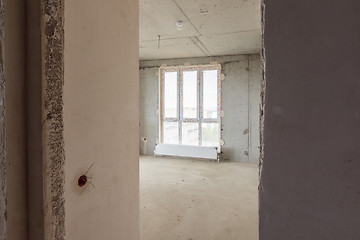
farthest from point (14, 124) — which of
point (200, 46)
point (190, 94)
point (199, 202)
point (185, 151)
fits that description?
point (190, 94)

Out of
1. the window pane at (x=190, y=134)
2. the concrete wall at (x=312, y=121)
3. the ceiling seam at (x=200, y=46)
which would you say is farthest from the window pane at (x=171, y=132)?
the concrete wall at (x=312, y=121)

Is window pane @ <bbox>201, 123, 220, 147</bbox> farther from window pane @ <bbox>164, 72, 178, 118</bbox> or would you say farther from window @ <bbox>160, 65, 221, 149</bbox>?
window pane @ <bbox>164, 72, 178, 118</bbox>

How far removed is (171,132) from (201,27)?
331cm

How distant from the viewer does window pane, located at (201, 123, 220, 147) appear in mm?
5898

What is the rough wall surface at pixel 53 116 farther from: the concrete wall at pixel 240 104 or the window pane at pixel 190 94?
the window pane at pixel 190 94

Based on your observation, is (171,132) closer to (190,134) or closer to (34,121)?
(190,134)

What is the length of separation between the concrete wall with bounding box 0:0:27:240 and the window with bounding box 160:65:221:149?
4993 millimetres

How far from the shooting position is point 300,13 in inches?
15.3

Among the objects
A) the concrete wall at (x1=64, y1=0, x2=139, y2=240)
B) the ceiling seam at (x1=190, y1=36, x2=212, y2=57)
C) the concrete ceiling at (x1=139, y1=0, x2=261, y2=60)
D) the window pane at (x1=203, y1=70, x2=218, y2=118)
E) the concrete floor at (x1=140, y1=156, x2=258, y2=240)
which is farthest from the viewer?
the window pane at (x1=203, y1=70, x2=218, y2=118)

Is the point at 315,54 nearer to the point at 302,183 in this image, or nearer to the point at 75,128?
the point at 302,183

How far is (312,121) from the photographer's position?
391 mm

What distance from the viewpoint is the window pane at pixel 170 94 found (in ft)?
20.3

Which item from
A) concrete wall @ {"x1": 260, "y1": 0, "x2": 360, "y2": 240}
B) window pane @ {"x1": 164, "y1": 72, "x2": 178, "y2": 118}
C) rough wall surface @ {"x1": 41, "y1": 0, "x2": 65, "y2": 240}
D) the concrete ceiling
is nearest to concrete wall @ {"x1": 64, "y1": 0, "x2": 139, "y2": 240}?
rough wall surface @ {"x1": 41, "y1": 0, "x2": 65, "y2": 240}

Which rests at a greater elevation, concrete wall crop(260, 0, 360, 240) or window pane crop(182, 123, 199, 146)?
concrete wall crop(260, 0, 360, 240)
